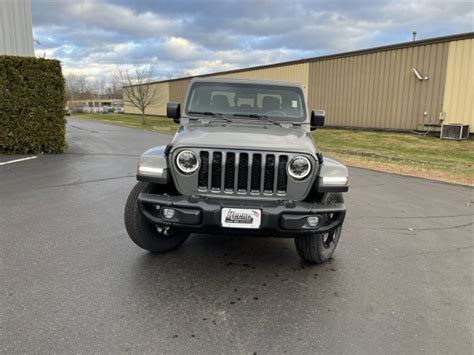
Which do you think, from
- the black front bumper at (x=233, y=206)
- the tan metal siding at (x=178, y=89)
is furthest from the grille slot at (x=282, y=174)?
the tan metal siding at (x=178, y=89)

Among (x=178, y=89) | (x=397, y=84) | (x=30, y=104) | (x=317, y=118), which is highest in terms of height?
(x=178, y=89)

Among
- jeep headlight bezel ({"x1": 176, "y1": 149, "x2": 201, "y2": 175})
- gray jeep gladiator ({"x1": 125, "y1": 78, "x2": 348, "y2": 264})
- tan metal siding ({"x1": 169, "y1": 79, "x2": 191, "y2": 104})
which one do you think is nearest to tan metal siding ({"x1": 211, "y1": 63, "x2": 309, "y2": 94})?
tan metal siding ({"x1": 169, "y1": 79, "x2": 191, "y2": 104})

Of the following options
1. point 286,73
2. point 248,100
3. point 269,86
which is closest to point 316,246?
point 248,100

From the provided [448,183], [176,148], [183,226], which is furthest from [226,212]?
[448,183]

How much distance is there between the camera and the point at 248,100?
191 inches

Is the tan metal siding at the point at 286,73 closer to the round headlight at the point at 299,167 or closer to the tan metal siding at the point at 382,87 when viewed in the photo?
the tan metal siding at the point at 382,87

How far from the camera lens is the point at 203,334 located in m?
2.74

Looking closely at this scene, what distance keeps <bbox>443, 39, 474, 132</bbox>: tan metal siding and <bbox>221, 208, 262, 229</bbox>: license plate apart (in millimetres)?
16988

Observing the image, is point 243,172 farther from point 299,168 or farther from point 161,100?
point 161,100

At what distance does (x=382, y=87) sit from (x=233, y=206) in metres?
19.2

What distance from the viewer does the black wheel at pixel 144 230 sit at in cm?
378

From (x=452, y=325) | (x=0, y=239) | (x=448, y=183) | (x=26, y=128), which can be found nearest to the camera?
(x=452, y=325)

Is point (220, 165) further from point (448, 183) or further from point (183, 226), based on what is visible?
point (448, 183)

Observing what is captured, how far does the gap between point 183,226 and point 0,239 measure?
249cm
